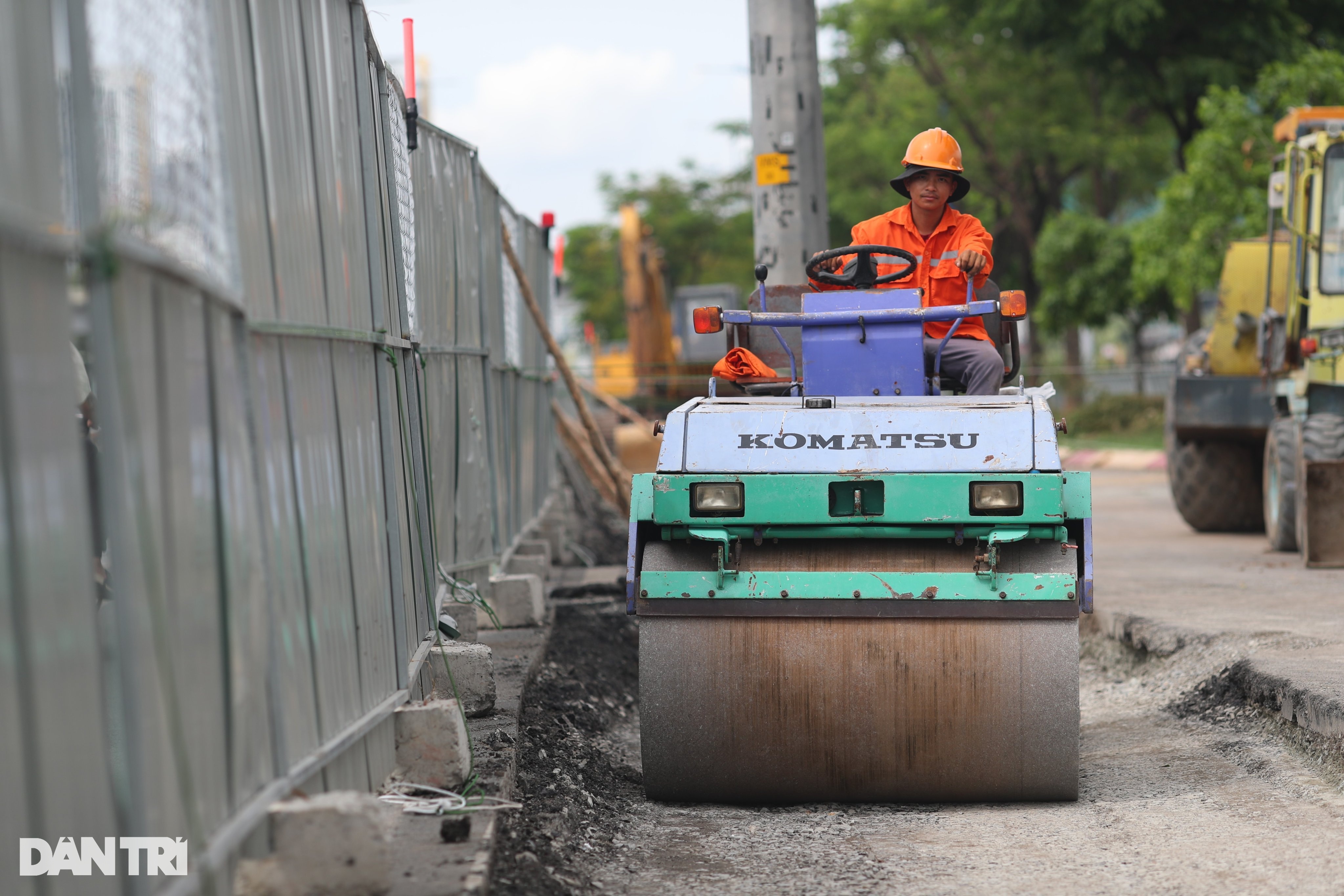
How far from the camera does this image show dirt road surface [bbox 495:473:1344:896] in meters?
4.57

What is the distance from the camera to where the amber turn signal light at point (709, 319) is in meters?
6.44

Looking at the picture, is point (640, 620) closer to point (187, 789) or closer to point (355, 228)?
point (355, 228)

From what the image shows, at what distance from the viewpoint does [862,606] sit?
5266 mm

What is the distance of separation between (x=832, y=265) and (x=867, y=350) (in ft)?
2.59

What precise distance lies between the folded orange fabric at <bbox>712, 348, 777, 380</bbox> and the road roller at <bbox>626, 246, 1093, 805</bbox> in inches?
→ 36.9

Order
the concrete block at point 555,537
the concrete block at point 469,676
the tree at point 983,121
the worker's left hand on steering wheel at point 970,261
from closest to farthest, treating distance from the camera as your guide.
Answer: the concrete block at point 469,676
the worker's left hand on steering wheel at point 970,261
the concrete block at point 555,537
the tree at point 983,121

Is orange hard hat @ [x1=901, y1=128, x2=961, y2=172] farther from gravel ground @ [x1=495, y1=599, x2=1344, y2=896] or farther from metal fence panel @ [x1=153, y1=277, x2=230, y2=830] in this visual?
metal fence panel @ [x1=153, y1=277, x2=230, y2=830]

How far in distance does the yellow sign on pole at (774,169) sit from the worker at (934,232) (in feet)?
10.4

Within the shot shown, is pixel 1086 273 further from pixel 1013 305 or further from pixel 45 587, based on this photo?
pixel 45 587

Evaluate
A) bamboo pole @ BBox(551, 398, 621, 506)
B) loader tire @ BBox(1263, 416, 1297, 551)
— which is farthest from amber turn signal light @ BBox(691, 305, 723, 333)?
bamboo pole @ BBox(551, 398, 621, 506)

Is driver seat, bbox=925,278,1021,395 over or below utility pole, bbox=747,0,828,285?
below

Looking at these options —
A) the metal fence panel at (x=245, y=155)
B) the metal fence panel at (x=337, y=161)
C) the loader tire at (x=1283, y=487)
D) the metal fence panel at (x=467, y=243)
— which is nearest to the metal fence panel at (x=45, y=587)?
the metal fence panel at (x=245, y=155)

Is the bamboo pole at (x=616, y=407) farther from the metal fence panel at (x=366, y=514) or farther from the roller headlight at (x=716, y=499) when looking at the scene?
the metal fence panel at (x=366, y=514)

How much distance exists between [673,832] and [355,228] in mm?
2284
